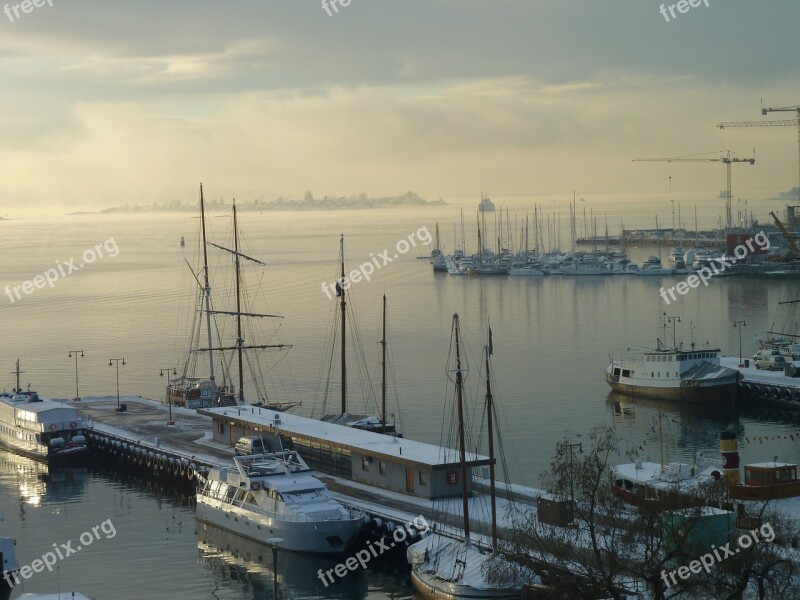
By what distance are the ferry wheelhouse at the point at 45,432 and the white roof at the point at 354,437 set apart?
19.3ft

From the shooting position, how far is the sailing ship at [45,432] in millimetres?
46875

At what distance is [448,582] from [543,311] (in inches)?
2997

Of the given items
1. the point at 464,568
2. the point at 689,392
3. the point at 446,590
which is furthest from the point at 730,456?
the point at 689,392

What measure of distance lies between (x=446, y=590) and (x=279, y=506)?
296 inches

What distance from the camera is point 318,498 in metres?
33.5

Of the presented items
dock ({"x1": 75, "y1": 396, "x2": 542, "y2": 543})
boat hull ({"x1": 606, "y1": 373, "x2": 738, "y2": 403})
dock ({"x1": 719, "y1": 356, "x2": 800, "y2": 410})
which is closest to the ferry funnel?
dock ({"x1": 75, "y1": 396, "x2": 542, "y2": 543})

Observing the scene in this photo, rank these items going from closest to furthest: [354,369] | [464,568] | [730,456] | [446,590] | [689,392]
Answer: [446,590], [464,568], [730,456], [689,392], [354,369]

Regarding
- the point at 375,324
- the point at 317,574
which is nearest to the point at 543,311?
the point at 375,324

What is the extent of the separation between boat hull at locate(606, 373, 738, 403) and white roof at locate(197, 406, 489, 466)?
73.6 ft

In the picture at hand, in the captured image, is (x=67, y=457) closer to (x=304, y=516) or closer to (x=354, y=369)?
(x=304, y=516)

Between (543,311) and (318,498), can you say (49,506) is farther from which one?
(543,311)

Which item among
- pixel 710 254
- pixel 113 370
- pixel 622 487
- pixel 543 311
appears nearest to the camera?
pixel 622 487

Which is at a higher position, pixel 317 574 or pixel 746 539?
pixel 746 539

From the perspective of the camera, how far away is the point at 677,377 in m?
60.2
